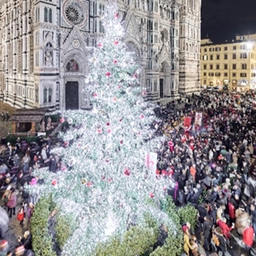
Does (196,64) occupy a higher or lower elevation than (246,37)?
lower

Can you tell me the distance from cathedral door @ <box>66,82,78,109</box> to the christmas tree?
29.4 meters

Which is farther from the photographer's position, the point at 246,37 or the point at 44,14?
the point at 246,37

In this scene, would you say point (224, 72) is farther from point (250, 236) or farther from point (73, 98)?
point (250, 236)

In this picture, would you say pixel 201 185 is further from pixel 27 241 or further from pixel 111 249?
pixel 27 241

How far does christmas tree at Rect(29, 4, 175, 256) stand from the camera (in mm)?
10789

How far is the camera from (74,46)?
128ft

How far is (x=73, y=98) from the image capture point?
40.9 m

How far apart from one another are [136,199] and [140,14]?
42178mm

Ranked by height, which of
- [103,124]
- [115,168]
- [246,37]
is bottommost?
[115,168]

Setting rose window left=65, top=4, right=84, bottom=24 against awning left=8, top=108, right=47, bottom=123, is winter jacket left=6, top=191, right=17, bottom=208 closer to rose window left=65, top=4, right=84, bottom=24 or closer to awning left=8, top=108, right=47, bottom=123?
awning left=8, top=108, right=47, bottom=123

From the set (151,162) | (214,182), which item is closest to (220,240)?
(151,162)

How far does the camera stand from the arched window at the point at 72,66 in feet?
130

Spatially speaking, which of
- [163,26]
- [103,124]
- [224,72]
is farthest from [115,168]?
[224,72]

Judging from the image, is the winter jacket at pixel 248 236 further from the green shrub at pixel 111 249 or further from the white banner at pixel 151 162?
the green shrub at pixel 111 249
